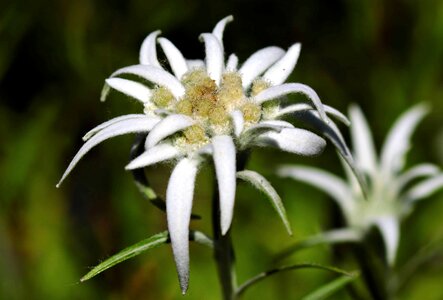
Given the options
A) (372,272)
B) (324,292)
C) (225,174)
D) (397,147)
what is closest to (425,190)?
(397,147)

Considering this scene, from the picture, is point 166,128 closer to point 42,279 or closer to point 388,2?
point 42,279

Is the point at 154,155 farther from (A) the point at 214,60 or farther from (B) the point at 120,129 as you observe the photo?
(A) the point at 214,60

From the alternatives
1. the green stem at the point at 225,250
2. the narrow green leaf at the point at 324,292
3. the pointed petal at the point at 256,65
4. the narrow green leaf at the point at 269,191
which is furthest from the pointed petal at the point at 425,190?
the narrow green leaf at the point at 269,191

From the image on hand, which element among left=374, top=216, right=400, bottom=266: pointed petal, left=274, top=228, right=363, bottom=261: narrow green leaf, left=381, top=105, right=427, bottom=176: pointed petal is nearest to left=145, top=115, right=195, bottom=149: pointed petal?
left=274, top=228, right=363, bottom=261: narrow green leaf

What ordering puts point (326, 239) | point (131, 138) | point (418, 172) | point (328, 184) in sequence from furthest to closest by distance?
point (131, 138)
point (328, 184)
point (418, 172)
point (326, 239)

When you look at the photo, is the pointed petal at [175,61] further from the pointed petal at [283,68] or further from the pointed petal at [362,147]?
the pointed petal at [362,147]

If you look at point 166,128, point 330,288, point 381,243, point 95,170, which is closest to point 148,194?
point 166,128
